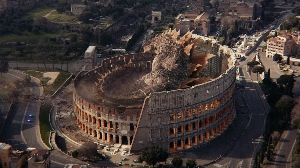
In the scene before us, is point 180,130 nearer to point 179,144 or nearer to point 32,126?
point 179,144

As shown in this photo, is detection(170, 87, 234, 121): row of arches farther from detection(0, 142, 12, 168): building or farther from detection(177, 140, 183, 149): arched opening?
detection(0, 142, 12, 168): building

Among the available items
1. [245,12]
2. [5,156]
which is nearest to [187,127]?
[5,156]

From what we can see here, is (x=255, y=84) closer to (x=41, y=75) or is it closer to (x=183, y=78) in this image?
(x=183, y=78)

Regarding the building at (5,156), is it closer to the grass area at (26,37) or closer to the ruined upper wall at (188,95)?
the ruined upper wall at (188,95)

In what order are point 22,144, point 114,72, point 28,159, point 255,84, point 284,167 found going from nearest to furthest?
point 28,159 < point 284,167 < point 22,144 < point 114,72 < point 255,84

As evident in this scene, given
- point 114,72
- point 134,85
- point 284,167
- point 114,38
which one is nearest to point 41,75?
point 114,72

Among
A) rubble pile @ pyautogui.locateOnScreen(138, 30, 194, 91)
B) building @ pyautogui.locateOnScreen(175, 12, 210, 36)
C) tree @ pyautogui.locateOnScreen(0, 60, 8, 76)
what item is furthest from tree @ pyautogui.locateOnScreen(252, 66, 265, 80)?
tree @ pyautogui.locateOnScreen(0, 60, 8, 76)
